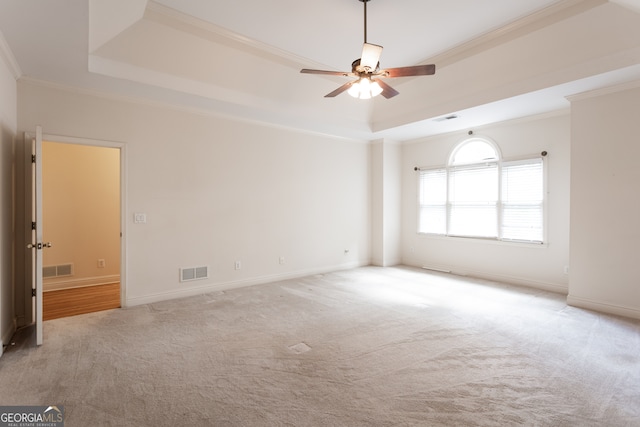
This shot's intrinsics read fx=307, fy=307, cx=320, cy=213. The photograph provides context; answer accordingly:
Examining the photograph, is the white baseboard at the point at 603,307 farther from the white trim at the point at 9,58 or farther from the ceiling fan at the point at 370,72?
the white trim at the point at 9,58

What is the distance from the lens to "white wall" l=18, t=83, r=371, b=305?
399cm

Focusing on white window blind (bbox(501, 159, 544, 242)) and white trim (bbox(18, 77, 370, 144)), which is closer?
white trim (bbox(18, 77, 370, 144))

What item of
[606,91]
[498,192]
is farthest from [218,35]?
[498,192]

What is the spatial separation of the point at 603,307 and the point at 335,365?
12.2 ft

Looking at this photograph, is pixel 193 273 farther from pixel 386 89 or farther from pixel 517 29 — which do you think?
pixel 517 29

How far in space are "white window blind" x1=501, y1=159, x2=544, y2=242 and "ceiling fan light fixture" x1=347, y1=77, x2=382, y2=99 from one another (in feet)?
11.3

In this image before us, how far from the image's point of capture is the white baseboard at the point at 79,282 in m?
4.95

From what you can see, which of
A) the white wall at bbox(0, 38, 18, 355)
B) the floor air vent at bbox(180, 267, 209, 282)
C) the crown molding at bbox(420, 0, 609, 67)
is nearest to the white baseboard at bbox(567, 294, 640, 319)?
the crown molding at bbox(420, 0, 609, 67)

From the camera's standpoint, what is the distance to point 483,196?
572 centimetres

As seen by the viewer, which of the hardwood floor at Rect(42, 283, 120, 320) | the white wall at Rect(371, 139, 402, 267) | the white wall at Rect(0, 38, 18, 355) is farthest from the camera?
the white wall at Rect(371, 139, 402, 267)

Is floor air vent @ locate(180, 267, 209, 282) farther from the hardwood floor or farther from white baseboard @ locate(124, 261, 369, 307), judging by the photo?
the hardwood floor

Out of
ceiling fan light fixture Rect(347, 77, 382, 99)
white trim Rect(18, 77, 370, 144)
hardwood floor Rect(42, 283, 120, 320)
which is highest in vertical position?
white trim Rect(18, 77, 370, 144)

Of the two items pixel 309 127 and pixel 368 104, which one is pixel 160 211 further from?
pixel 368 104

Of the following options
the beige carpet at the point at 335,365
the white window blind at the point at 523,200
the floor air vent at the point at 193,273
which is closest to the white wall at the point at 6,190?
the beige carpet at the point at 335,365
